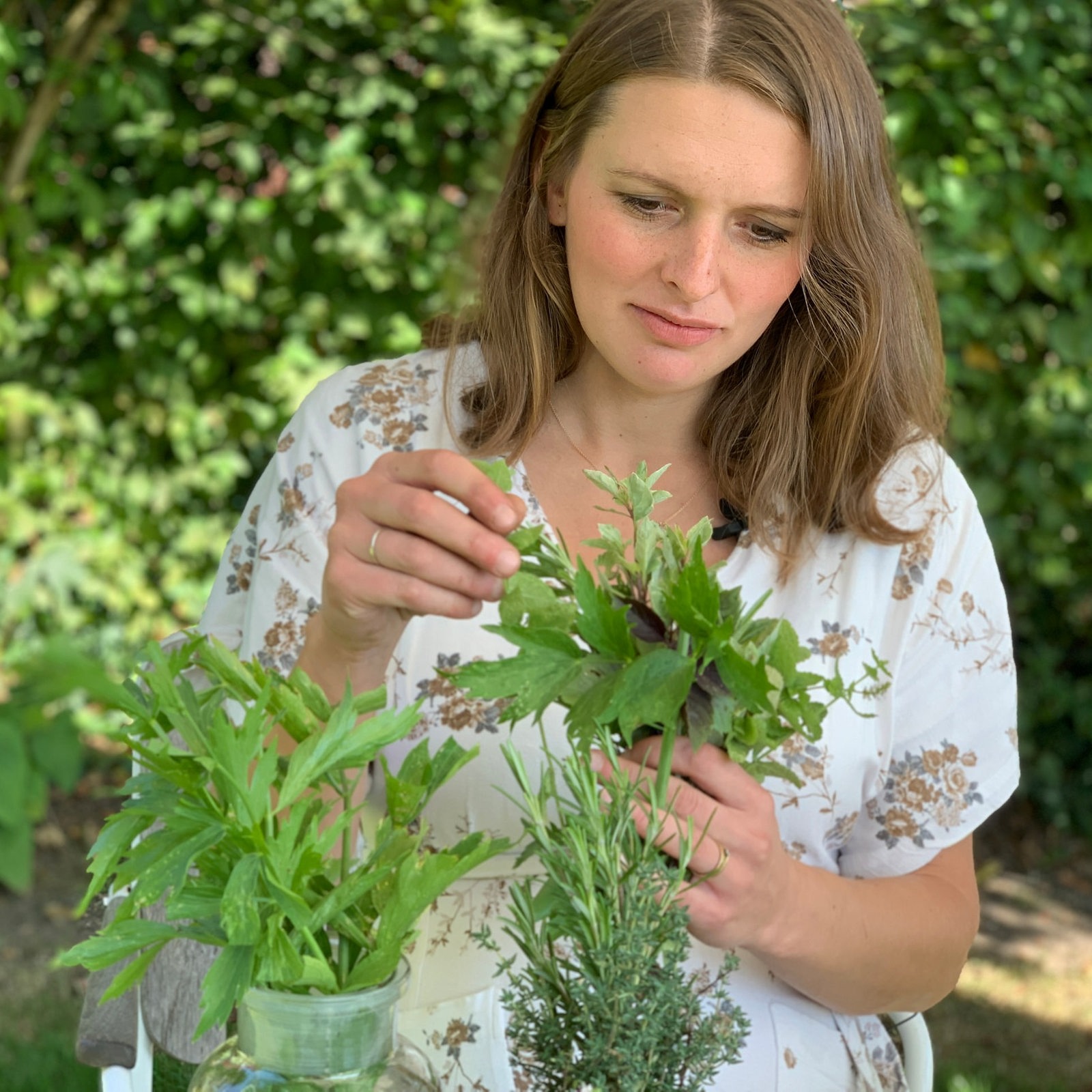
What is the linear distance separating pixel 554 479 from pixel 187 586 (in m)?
2.46

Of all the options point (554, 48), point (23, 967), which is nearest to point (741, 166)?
point (554, 48)

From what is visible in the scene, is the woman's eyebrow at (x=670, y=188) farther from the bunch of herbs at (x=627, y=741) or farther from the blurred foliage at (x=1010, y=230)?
A: the blurred foliage at (x=1010, y=230)

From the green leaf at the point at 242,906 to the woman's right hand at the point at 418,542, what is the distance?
0.25 meters

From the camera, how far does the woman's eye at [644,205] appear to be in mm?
1393

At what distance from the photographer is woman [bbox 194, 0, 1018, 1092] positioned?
1373 mm

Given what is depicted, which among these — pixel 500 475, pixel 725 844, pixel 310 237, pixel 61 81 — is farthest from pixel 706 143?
pixel 61 81

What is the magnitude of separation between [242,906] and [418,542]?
1.05ft

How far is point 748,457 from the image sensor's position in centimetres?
169

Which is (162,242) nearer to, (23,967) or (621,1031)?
(23,967)

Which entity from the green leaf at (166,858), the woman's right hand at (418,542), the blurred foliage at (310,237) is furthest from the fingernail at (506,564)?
the blurred foliage at (310,237)

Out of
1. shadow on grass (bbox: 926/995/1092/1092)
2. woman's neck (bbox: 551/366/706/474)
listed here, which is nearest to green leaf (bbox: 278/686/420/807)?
woman's neck (bbox: 551/366/706/474)

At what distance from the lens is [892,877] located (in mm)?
1545

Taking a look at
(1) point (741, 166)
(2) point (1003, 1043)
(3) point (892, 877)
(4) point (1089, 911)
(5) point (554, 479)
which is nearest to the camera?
(1) point (741, 166)

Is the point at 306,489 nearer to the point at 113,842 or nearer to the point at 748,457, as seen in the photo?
the point at 748,457
